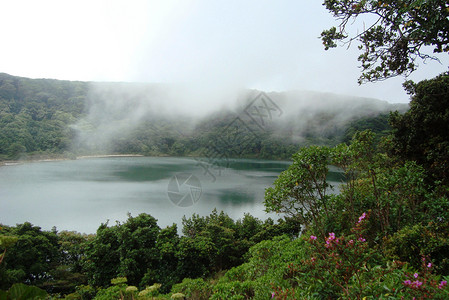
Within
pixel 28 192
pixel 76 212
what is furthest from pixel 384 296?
pixel 28 192

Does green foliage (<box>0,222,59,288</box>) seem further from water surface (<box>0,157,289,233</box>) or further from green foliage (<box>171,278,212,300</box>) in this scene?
water surface (<box>0,157,289,233</box>)

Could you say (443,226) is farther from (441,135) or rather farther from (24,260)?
(24,260)

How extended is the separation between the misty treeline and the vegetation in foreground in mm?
33742

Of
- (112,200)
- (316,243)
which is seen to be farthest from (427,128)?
(112,200)

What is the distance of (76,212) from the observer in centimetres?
2097

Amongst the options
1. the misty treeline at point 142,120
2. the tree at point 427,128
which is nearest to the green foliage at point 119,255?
the tree at point 427,128

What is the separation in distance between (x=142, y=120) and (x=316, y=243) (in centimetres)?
11764

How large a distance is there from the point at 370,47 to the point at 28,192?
117ft

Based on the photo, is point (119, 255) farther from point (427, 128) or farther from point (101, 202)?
point (101, 202)

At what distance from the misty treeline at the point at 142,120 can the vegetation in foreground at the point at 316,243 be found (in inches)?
1328

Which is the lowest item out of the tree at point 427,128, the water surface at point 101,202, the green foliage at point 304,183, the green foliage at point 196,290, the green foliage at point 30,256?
the water surface at point 101,202

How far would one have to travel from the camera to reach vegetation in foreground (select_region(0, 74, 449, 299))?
2.10 m

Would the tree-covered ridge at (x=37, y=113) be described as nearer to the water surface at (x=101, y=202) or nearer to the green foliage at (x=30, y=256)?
the water surface at (x=101, y=202)

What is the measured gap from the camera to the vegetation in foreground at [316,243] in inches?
82.7
